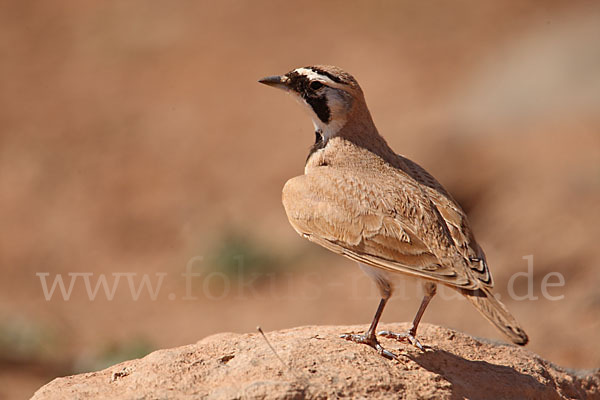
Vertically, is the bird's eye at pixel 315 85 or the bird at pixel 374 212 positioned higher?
the bird's eye at pixel 315 85

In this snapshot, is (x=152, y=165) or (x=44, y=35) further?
(x=44, y=35)

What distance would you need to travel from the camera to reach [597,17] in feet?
72.9

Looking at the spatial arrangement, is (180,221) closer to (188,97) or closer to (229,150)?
(229,150)

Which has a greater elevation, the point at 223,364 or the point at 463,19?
the point at 463,19

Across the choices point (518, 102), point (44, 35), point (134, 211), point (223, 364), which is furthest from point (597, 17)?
point (223, 364)

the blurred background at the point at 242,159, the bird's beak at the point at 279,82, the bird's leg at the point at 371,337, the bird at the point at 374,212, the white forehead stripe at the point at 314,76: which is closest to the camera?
the bird at the point at 374,212

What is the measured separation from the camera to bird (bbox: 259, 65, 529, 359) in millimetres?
6016

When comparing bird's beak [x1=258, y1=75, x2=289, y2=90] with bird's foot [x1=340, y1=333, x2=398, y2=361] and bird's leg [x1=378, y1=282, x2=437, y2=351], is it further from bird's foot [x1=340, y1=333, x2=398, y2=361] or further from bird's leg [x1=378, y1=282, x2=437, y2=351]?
bird's foot [x1=340, y1=333, x2=398, y2=361]

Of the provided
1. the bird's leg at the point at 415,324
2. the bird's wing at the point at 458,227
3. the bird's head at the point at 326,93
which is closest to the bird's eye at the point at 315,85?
the bird's head at the point at 326,93

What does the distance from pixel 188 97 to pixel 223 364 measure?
58.6ft

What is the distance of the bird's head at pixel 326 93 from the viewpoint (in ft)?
23.8

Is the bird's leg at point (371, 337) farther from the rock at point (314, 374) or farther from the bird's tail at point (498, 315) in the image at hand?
the bird's tail at point (498, 315)

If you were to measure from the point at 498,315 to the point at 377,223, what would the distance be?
131 cm

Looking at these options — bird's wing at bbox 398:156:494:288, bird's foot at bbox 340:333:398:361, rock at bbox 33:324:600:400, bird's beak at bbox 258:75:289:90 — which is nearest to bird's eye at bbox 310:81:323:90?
bird's beak at bbox 258:75:289:90
